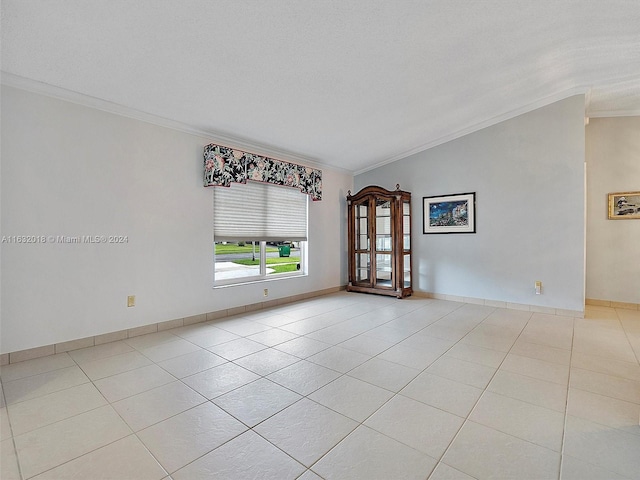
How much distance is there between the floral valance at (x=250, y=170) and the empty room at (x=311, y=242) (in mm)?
26

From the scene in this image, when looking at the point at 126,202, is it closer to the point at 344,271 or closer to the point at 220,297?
the point at 220,297

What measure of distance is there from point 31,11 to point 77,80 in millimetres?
761

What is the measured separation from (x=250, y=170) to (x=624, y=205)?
213 inches

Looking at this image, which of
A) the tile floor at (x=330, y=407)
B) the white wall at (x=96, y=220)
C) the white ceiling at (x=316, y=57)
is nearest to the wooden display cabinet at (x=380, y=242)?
the white ceiling at (x=316, y=57)

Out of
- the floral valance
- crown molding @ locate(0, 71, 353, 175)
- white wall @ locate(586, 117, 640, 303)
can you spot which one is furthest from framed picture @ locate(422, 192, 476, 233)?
crown molding @ locate(0, 71, 353, 175)

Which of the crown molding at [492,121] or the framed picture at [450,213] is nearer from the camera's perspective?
the crown molding at [492,121]

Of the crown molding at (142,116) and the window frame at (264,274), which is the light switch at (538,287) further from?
the crown molding at (142,116)

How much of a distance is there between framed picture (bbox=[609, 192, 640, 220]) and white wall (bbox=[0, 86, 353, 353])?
18.8 ft

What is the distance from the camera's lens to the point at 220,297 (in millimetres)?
3984

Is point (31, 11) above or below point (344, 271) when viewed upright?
above

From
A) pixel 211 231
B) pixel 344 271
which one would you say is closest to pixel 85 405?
pixel 211 231

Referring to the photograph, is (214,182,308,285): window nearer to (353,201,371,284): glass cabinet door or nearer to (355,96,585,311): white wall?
(353,201,371,284): glass cabinet door

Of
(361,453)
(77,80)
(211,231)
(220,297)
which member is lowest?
(361,453)

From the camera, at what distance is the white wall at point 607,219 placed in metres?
4.43
